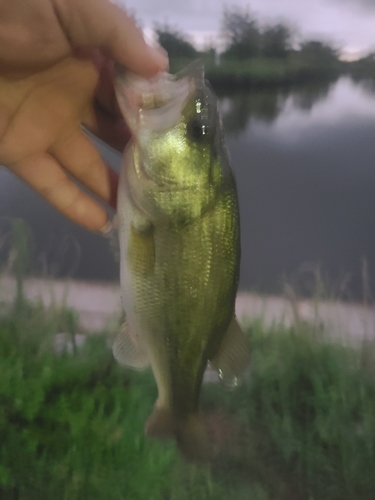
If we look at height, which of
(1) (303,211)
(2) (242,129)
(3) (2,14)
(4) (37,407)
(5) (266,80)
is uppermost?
(5) (266,80)

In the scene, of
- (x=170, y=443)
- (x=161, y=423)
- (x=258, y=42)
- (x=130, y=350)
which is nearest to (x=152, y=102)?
(x=130, y=350)

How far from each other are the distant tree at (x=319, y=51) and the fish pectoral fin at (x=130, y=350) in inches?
62.4

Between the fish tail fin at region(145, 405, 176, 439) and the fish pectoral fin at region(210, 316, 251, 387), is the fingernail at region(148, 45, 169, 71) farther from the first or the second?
the fish tail fin at region(145, 405, 176, 439)

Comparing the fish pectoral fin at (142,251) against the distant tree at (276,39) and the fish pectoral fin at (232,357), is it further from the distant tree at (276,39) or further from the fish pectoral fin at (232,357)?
the distant tree at (276,39)

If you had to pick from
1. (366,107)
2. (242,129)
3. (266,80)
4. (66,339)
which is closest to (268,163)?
(242,129)

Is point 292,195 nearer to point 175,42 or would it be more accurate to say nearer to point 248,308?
point 248,308

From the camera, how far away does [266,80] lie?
1.73 meters

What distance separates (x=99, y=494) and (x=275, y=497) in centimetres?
54

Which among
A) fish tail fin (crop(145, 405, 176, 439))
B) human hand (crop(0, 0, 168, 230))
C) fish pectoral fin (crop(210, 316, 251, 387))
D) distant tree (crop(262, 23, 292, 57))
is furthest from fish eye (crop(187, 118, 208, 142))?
distant tree (crop(262, 23, 292, 57))

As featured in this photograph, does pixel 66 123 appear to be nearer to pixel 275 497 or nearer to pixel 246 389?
pixel 246 389

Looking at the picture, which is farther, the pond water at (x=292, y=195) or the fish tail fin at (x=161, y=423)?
the pond water at (x=292, y=195)

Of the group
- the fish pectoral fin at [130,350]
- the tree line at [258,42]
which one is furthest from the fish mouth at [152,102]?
the tree line at [258,42]

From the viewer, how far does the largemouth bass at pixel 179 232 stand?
1.65 feet

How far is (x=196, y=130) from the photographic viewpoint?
51 cm
